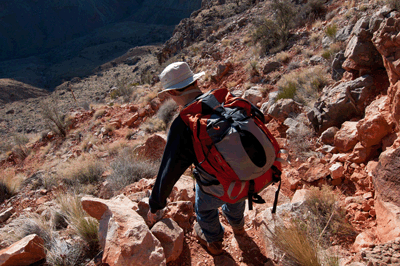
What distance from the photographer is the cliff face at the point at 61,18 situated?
5756 centimetres

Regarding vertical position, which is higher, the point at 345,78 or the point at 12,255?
the point at 12,255

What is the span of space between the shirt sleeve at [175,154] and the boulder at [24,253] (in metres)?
1.47

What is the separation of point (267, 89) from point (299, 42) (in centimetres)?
315

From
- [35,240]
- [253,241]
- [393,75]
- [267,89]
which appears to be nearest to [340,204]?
[253,241]

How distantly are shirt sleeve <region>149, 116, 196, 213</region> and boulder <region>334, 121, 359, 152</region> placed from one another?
2.48m

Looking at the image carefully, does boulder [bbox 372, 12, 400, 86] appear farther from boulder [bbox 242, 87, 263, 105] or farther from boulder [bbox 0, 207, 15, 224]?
boulder [bbox 0, 207, 15, 224]

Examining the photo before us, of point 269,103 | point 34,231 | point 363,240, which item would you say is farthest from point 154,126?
point 363,240

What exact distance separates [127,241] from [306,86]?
486cm

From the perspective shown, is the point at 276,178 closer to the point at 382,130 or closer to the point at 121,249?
the point at 121,249

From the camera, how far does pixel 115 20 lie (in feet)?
225

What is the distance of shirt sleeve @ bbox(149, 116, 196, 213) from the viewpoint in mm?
1587

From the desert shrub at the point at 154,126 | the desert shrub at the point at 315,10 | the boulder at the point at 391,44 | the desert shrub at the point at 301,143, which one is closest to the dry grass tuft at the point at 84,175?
the desert shrub at the point at 154,126

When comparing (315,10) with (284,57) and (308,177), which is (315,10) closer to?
(284,57)

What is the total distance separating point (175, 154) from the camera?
1589mm
